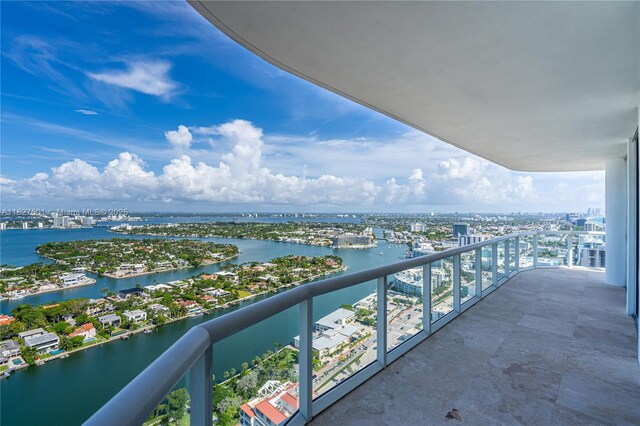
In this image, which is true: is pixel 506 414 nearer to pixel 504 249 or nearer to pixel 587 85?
pixel 587 85

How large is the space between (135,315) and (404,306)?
5.00 meters

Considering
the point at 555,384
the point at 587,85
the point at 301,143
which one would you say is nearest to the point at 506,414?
the point at 555,384

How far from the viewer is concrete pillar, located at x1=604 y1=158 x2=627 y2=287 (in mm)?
6207

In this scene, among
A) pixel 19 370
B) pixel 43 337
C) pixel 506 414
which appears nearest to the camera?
pixel 506 414

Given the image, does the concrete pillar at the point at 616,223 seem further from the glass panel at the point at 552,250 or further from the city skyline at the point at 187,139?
the glass panel at the point at 552,250

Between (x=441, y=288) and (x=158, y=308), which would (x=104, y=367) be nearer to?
(x=158, y=308)

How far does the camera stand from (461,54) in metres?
2.47

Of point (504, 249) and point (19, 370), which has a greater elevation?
point (504, 249)

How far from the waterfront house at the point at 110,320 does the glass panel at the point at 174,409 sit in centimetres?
499

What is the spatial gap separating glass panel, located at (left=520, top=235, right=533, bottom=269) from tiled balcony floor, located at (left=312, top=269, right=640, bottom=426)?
2.91m

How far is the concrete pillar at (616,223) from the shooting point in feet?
20.4

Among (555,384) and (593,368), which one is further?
(593,368)

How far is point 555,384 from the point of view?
104 inches

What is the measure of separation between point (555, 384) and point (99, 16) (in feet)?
64.6
